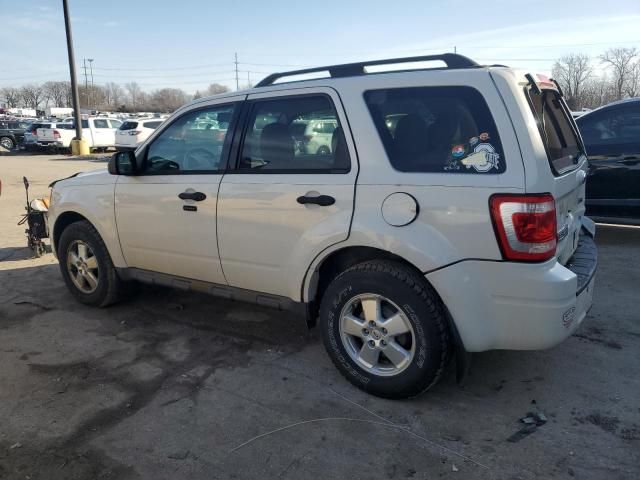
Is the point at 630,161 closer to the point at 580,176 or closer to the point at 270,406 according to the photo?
the point at 580,176

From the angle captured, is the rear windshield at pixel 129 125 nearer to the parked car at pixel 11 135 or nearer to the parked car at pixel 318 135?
the parked car at pixel 11 135

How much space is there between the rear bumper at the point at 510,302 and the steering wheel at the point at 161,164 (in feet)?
7.19

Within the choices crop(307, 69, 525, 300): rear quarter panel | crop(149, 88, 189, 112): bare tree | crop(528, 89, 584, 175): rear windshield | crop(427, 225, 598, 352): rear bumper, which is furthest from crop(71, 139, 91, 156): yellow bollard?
crop(149, 88, 189, 112): bare tree

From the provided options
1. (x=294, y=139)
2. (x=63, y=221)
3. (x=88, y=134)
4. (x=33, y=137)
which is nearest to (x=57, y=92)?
(x=33, y=137)

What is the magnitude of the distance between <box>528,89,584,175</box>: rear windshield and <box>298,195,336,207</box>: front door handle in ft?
3.99

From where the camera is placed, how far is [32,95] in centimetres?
12962

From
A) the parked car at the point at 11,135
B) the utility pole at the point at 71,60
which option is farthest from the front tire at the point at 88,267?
the parked car at the point at 11,135

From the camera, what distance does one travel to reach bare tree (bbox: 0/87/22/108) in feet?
400

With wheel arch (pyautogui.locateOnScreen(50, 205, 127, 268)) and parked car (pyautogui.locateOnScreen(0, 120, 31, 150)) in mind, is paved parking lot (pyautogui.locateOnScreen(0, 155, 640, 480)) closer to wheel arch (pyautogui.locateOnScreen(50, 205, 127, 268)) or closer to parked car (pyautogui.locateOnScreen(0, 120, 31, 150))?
wheel arch (pyautogui.locateOnScreen(50, 205, 127, 268))

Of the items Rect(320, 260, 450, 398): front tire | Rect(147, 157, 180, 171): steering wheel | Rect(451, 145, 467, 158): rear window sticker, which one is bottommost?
Rect(320, 260, 450, 398): front tire

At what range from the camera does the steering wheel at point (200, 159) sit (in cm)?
388

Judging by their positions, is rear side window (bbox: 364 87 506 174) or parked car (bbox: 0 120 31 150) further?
parked car (bbox: 0 120 31 150)

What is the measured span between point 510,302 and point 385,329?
0.73 metres

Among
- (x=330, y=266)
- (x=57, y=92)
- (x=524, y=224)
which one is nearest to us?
(x=524, y=224)
